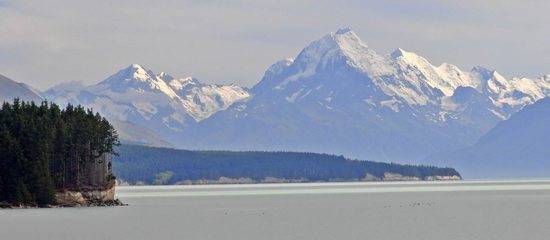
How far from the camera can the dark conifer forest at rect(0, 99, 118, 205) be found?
569 ft

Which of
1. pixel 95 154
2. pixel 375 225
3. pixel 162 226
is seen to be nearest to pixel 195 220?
pixel 162 226

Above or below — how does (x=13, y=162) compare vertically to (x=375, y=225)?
above

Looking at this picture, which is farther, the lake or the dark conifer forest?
the dark conifer forest

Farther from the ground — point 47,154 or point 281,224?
point 47,154

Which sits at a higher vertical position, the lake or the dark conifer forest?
the dark conifer forest

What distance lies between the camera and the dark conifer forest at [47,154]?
173500mm

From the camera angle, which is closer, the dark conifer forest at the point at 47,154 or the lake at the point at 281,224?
the lake at the point at 281,224

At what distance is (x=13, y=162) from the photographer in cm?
17338

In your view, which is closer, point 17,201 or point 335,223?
point 335,223

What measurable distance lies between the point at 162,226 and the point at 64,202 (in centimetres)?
4638

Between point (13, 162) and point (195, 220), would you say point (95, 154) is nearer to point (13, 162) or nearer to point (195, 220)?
point (13, 162)

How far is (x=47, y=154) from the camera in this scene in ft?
586

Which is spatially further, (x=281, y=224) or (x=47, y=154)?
(x=47, y=154)

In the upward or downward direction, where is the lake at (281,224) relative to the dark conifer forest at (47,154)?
downward
